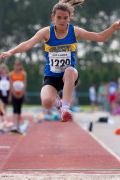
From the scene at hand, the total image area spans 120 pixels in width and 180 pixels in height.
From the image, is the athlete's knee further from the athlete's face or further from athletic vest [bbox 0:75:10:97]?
athletic vest [bbox 0:75:10:97]

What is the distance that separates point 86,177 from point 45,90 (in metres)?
1.27

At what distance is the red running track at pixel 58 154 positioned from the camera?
518 centimetres

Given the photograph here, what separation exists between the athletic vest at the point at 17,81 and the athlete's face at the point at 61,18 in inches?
188

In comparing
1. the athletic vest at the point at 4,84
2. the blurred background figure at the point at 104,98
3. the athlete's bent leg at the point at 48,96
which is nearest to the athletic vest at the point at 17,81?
the athletic vest at the point at 4,84

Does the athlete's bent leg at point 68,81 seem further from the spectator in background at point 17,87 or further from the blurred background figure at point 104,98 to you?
the blurred background figure at point 104,98

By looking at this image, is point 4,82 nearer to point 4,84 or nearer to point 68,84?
point 4,84

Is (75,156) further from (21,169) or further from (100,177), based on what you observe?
(100,177)

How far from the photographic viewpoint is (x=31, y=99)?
99.7ft

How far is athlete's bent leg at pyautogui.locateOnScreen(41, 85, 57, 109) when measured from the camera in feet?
15.3

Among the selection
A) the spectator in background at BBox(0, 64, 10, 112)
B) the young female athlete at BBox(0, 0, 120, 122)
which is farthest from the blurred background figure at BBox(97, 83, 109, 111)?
the young female athlete at BBox(0, 0, 120, 122)

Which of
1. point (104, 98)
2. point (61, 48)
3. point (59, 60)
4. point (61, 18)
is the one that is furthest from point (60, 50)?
point (104, 98)

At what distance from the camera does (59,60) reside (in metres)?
4.88

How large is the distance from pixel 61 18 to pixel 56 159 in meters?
2.22

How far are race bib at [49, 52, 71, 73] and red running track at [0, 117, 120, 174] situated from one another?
1351 mm
